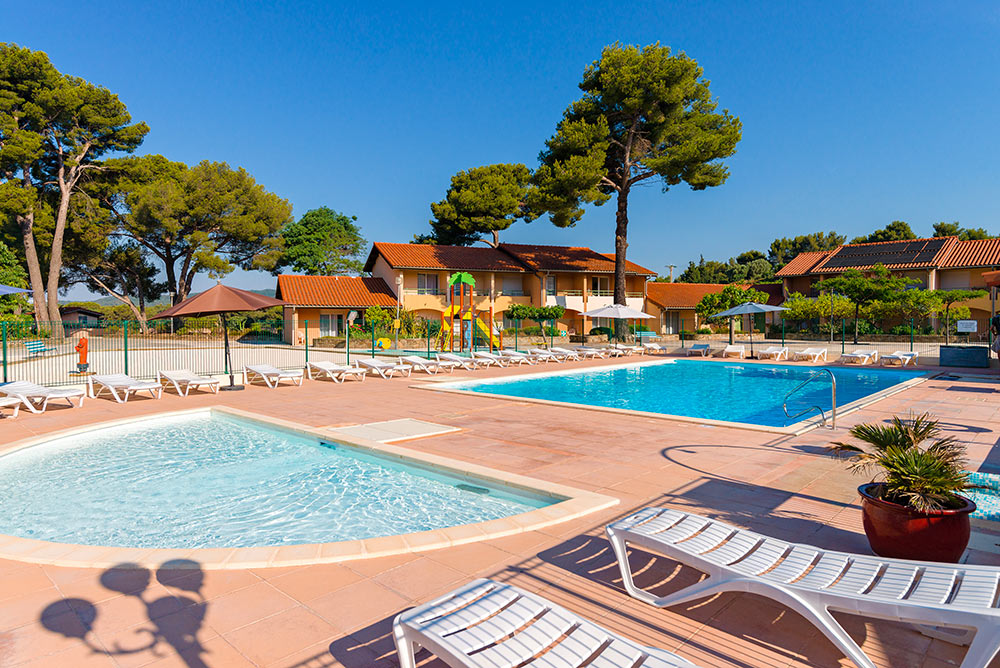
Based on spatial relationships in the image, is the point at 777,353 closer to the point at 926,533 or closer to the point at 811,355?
the point at 811,355

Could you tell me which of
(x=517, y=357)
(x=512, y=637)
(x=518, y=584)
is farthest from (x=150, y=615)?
(x=517, y=357)

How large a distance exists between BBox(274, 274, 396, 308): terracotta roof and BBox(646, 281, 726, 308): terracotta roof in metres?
19.1

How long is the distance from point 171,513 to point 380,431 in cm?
313

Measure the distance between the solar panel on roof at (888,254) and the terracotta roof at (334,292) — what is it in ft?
104

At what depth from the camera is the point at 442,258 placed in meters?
37.7

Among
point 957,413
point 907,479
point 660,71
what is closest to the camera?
point 907,479

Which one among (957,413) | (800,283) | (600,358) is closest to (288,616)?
(957,413)

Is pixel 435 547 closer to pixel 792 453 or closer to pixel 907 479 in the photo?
pixel 907 479

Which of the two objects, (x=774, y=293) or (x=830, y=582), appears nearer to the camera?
(x=830, y=582)

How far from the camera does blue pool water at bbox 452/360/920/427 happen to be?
41.9 ft

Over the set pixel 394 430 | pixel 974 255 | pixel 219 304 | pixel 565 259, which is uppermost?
pixel 565 259

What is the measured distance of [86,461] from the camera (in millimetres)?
7723

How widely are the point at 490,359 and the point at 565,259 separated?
22972 millimetres

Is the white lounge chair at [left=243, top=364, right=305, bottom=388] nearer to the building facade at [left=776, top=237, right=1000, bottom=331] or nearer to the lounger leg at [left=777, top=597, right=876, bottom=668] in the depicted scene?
the lounger leg at [left=777, top=597, right=876, bottom=668]
